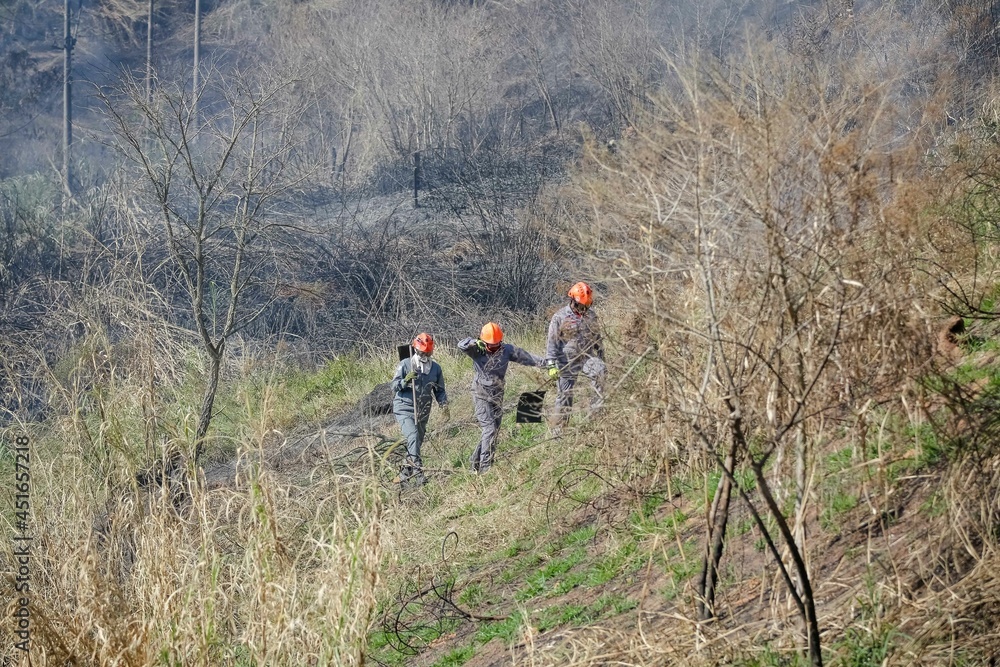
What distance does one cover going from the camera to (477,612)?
8.61 metres

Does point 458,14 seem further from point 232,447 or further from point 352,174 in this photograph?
point 232,447

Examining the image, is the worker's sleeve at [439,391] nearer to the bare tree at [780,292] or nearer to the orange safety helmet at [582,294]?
the orange safety helmet at [582,294]

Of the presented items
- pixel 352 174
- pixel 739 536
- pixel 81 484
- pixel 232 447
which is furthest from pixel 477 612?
pixel 352 174

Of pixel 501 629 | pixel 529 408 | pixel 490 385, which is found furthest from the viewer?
pixel 490 385

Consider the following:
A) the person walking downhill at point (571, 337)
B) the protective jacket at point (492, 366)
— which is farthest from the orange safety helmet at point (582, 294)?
the protective jacket at point (492, 366)

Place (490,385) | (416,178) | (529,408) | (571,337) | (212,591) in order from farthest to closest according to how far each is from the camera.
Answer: (416,178)
(571,337)
(490,385)
(529,408)
(212,591)

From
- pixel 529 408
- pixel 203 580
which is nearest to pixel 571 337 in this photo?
pixel 529 408

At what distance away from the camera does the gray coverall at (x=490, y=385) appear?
37.6 feet

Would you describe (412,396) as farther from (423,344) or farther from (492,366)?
(492,366)

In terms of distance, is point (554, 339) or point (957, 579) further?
point (554, 339)

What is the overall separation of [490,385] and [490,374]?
12 cm

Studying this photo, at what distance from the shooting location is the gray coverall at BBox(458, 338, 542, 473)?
451 inches

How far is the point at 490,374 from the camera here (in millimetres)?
11477

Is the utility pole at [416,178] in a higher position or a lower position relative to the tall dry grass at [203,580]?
higher
